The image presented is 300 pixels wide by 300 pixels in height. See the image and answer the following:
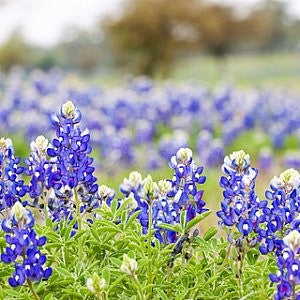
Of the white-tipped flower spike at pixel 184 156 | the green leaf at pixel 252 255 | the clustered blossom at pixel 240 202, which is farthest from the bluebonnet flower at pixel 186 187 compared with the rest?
the green leaf at pixel 252 255

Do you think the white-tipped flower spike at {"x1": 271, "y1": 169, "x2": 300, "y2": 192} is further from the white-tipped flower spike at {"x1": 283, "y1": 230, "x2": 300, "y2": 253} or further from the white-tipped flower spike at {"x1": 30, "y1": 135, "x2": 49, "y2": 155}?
the white-tipped flower spike at {"x1": 30, "y1": 135, "x2": 49, "y2": 155}

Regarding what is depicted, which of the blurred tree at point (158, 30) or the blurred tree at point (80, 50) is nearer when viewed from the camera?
the blurred tree at point (158, 30)

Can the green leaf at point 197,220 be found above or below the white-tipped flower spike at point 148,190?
below

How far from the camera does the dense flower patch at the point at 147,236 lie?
2484 mm

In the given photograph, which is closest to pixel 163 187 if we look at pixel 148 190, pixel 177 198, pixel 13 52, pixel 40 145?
pixel 177 198

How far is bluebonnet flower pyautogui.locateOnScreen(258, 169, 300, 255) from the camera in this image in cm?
261

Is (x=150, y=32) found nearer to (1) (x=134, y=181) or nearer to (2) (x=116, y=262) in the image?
(1) (x=134, y=181)

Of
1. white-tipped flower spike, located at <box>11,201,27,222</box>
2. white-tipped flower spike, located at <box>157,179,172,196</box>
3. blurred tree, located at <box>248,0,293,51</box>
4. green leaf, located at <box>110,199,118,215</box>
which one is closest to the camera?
white-tipped flower spike, located at <box>11,201,27,222</box>

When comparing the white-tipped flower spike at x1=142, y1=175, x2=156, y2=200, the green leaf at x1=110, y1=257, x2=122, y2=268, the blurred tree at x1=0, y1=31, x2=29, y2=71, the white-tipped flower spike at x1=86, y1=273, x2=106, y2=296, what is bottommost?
the white-tipped flower spike at x1=86, y1=273, x2=106, y2=296

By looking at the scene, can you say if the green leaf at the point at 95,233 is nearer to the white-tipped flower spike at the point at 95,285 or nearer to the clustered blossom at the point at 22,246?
the clustered blossom at the point at 22,246

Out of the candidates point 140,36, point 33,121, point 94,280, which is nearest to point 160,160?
point 33,121

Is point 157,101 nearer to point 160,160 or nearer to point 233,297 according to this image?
point 160,160

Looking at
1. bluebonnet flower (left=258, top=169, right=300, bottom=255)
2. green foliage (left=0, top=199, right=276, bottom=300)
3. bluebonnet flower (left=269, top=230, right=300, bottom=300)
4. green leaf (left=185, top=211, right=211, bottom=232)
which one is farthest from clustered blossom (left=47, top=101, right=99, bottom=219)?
bluebonnet flower (left=269, top=230, right=300, bottom=300)

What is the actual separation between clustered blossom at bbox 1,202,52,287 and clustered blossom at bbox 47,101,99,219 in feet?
1.20
